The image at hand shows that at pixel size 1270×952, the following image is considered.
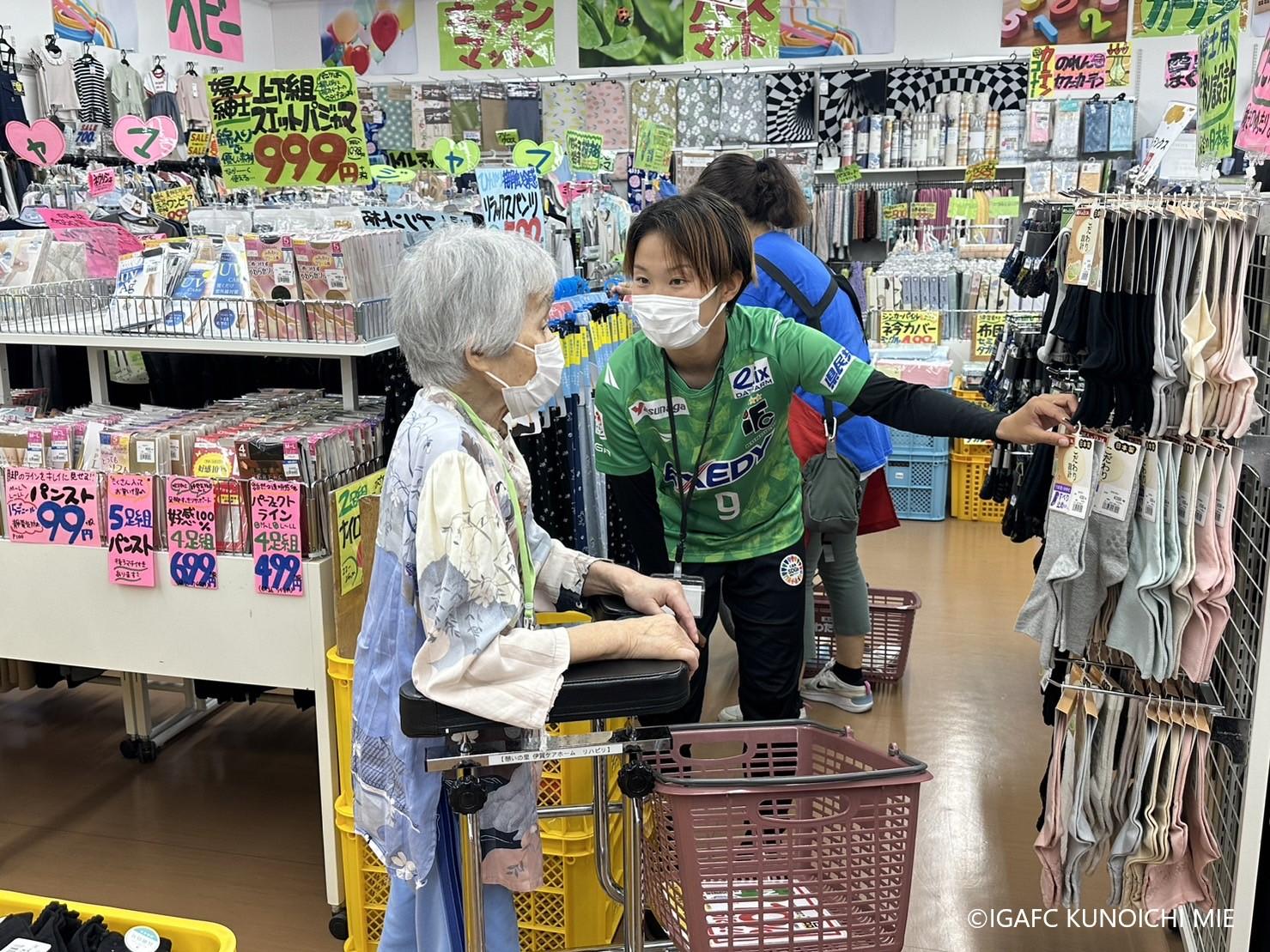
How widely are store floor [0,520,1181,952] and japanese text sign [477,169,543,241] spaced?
6.03 feet

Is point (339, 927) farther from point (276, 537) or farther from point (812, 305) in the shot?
point (812, 305)

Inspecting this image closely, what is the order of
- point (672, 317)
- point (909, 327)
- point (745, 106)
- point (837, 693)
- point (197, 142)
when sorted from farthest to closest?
point (745, 106) < point (197, 142) < point (909, 327) < point (837, 693) < point (672, 317)

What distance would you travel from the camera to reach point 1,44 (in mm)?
8219

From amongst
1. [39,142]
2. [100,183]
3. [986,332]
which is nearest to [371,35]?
[39,142]

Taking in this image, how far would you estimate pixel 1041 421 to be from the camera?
2180 millimetres

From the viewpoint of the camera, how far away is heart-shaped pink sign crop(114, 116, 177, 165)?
15.8ft

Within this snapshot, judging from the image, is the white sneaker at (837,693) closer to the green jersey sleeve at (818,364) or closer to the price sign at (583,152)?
the green jersey sleeve at (818,364)

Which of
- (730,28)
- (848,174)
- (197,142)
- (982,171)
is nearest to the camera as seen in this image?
(197,142)

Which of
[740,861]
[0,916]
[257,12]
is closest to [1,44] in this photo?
[257,12]

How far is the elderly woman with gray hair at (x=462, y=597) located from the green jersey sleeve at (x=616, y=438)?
68 centimetres

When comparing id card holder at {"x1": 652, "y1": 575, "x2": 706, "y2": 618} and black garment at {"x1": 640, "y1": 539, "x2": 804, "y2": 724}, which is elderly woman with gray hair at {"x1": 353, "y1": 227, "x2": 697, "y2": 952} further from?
black garment at {"x1": 640, "y1": 539, "x2": 804, "y2": 724}

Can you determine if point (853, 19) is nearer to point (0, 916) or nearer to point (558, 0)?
point (558, 0)

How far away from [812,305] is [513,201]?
4.36ft

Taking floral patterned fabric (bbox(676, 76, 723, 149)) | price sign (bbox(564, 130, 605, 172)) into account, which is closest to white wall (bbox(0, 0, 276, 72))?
floral patterned fabric (bbox(676, 76, 723, 149))
